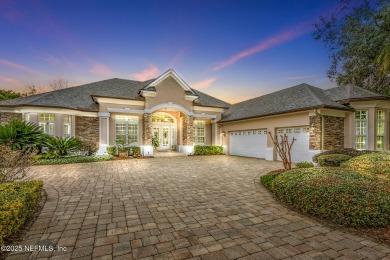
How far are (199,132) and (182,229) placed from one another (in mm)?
15672

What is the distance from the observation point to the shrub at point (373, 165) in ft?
19.2

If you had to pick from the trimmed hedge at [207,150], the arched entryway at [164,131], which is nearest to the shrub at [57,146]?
the arched entryway at [164,131]

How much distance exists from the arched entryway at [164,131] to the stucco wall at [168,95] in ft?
9.54

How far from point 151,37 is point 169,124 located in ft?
29.3

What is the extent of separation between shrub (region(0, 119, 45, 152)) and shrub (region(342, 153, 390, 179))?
48.0 ft

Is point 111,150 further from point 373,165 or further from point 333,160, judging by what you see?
point 373,165

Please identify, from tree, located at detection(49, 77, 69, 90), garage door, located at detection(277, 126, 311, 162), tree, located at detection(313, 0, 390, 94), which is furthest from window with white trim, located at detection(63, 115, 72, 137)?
tree, located at detection(313, 0, 390, 94)

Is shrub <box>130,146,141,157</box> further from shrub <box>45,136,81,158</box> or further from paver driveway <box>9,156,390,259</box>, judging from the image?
paver driveway <box>9,156,390,259</box>

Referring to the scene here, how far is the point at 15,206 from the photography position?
3.19 meters

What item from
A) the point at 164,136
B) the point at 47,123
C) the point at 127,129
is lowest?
the point at 164,136

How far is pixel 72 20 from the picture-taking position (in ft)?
35.6

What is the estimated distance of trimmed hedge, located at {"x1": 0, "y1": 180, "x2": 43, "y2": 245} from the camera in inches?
111

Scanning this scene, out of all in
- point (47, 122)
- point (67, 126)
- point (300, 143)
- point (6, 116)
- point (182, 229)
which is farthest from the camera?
point (67, 126)

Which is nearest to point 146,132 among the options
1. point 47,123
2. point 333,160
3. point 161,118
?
point 161,118
